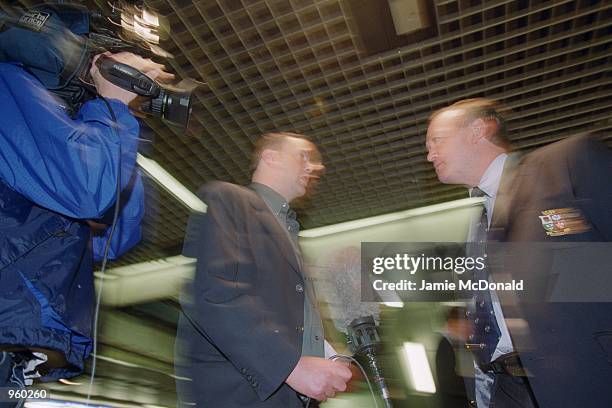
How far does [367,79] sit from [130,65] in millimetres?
1621

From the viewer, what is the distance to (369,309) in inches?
57.1

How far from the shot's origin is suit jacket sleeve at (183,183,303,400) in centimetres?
98

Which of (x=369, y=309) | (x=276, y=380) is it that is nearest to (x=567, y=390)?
(x=369, y=309)

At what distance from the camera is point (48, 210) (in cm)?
82

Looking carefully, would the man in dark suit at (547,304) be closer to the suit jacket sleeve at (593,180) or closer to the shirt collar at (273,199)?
the suit jacket sleeve at (593,180)

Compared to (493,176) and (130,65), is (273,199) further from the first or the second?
(493,176)

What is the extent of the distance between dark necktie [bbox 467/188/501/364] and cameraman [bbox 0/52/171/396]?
45.3 inches

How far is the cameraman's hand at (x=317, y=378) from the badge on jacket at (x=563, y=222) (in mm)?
700

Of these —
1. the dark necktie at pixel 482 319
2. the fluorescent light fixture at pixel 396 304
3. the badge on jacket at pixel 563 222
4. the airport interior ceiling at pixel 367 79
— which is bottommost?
the dark necktie at pixel 482 319

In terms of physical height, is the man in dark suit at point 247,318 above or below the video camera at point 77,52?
below

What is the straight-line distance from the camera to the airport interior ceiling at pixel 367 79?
2.01 metres

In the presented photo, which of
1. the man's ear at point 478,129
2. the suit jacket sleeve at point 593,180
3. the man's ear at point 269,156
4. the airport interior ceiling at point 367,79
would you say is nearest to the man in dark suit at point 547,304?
the suit jacket sleeve at point 593,180

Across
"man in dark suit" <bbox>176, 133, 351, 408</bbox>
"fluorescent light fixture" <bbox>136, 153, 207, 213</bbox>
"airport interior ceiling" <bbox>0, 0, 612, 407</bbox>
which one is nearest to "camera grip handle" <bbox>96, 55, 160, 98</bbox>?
"man in dark suit" <bbox>176, 133, 351, 408</bbox>

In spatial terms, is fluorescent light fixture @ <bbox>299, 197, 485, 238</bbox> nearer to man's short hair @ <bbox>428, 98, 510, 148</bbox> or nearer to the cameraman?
man's short hair @ <bbox>428, 98, 510, 148</bbox>
